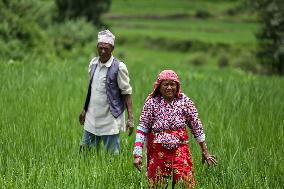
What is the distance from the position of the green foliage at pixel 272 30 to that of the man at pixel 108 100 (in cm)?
1818

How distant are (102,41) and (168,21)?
43.4 meters

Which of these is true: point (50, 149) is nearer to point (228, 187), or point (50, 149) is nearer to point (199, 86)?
point (228, 187)

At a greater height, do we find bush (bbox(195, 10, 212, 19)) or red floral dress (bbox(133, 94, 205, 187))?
bush (bbox(195, 10, 212, 19))

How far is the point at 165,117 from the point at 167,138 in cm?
16

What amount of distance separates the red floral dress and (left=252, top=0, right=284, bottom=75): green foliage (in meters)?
19.0

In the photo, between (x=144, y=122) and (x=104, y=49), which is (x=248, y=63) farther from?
(x=144, y=122)

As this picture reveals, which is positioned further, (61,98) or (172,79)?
(61,98)

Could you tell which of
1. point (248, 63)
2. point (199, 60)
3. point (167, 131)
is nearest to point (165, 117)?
point (167, 131)

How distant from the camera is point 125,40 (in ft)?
131

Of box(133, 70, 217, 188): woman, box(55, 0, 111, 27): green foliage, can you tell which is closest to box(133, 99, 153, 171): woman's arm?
box(133, 70, 217, 188): woman

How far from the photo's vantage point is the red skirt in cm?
403

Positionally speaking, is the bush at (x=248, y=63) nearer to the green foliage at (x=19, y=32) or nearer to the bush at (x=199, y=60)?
the bush at (x=199, y=60)

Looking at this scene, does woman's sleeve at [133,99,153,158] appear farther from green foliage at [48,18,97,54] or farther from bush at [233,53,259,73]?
bush at [233,53,259,73]

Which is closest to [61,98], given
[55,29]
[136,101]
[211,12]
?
[136,101]
